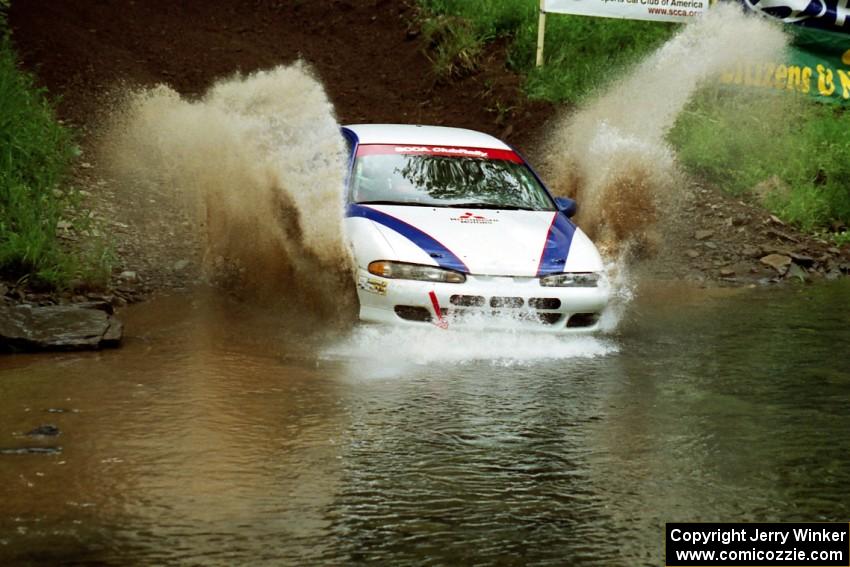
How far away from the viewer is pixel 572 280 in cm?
855

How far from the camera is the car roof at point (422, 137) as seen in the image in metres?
10.2

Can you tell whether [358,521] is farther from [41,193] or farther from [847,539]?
[41,193]

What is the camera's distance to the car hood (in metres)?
8.40

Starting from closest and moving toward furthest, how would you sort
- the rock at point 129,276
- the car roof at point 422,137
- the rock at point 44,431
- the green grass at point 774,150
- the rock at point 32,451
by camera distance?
the rock at point 32,451, the rock at point 44,431, the car roof at point 422,137, the rock at point 129,276, the green grass at point 774,150

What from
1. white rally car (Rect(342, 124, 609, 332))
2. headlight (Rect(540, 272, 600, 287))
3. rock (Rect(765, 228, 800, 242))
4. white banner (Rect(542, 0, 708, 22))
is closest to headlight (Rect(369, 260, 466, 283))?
white rally car (Rect(342, 124, 609, 332))

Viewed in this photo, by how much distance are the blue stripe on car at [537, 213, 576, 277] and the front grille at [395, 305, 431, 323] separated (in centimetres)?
89

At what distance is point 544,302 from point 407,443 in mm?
2512

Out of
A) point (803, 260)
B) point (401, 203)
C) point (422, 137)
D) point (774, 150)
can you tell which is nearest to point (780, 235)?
point (803, 260)

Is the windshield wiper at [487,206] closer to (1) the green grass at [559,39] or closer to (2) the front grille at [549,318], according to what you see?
(2) the front grille at [549,318]

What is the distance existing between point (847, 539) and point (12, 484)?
372 cm

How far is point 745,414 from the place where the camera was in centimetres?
696

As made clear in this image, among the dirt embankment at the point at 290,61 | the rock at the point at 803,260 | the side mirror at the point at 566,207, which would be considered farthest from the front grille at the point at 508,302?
the rock at the point at 803,260

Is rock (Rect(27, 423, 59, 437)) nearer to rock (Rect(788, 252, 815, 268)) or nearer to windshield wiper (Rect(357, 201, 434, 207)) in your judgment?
windshield wiper (Rect(357, 201, 434, 207))

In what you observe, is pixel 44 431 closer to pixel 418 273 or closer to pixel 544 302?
pixel 418 273
